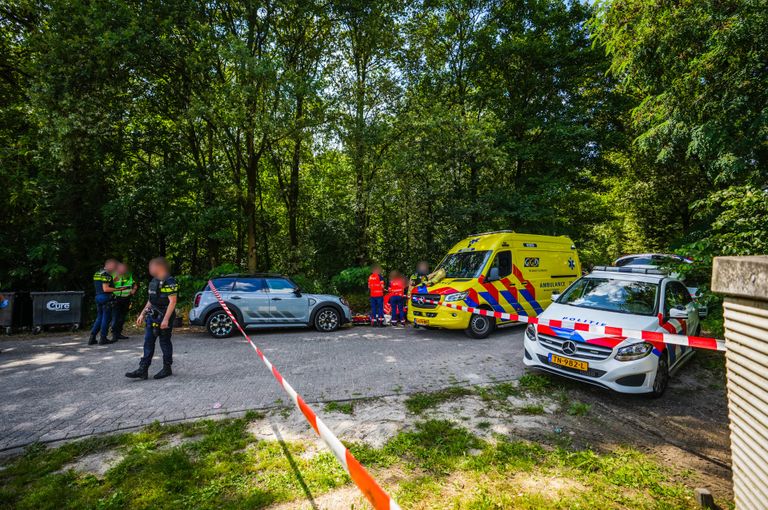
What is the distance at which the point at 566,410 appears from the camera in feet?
15.0

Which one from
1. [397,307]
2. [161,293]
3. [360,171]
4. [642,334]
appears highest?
[360,171]

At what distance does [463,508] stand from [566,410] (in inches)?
97.8

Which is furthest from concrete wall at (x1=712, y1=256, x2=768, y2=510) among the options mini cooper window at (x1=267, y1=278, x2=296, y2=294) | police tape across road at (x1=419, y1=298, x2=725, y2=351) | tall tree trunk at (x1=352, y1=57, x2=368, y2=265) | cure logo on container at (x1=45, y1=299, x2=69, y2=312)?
cure logo on container at (x1=45, y1=299, x2=69, y2=312)

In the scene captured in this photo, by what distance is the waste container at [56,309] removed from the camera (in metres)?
9.58

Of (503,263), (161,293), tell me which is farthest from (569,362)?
(161,293)

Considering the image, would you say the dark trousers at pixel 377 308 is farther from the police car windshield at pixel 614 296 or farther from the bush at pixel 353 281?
the police car windshield at pixel 614 296

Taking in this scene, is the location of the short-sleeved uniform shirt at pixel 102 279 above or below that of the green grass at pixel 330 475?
above

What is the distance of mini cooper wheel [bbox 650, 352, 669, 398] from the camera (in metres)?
4.85

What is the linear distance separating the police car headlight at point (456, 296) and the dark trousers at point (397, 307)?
89.9 inches

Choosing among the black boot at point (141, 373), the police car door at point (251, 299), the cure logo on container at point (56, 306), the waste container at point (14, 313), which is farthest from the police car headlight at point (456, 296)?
the waste container at point (14, 313)

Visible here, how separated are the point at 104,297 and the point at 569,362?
30.6ft

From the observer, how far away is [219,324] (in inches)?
351

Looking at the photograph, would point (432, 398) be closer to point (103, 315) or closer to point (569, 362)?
point (569, 362)

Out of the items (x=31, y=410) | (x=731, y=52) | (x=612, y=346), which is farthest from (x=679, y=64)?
(x=31, y=410)
